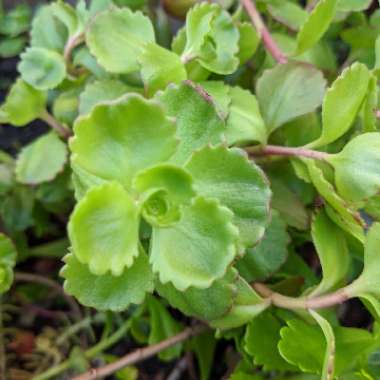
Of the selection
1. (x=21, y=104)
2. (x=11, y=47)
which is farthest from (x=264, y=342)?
(x=11, y=47)

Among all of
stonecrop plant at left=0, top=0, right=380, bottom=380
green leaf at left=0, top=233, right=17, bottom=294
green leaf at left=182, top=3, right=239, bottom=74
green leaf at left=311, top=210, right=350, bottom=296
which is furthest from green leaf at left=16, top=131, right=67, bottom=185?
green leaf at left=311, top=210, right=350, bottom=296

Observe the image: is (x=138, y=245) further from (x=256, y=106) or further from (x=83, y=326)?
(x=83, y=326)

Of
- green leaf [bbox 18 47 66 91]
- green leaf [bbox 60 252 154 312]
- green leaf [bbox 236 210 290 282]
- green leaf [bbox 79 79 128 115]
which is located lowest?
green leaf [bbox 236 210 290 282]

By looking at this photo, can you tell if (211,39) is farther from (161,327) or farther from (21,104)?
(161,327)

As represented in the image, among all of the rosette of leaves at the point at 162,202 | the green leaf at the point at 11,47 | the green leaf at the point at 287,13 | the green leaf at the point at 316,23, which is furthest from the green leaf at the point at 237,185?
the green leaf at the point at 11,47

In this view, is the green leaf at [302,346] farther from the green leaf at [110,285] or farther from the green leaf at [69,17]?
the green leaf at [69,17]

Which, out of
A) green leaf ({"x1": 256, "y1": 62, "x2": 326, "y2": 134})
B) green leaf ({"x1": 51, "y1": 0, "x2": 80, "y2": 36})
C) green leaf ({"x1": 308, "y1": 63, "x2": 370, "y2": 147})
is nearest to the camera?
green leaf ({"x1": 308, "y1": 63, "x2": 370, "y2": 147})

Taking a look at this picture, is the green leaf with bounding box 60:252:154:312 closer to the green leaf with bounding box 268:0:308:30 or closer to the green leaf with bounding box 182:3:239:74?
the green leaf with bounding box 182:3:239:74
